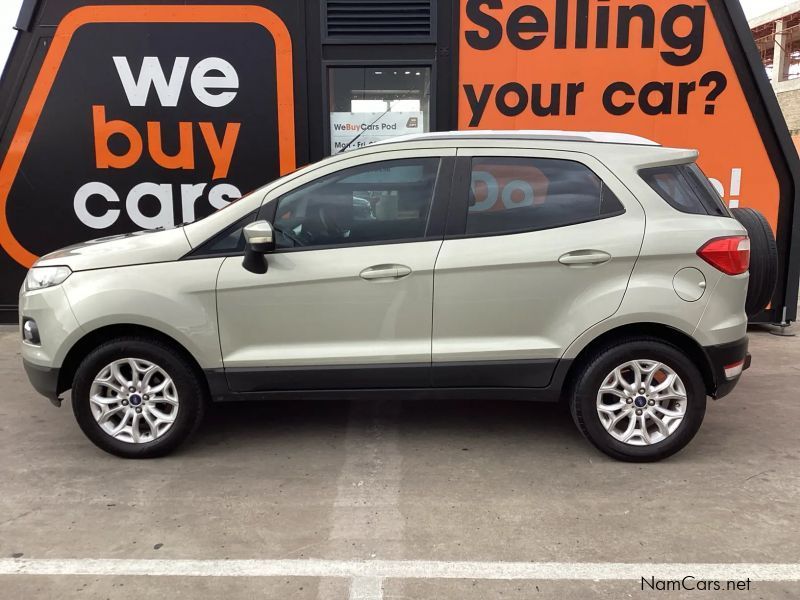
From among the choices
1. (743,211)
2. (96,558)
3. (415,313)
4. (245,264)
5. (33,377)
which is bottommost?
(96,558)

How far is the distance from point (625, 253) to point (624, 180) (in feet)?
1.39

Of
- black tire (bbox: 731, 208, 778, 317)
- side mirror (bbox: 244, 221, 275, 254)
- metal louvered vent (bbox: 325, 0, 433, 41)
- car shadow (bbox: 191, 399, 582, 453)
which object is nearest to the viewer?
side mirror (bbox: 244, 221, 275, 254)

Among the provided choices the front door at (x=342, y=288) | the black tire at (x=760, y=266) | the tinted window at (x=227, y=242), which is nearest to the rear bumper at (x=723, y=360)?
the black tire at (x=760, y=266)

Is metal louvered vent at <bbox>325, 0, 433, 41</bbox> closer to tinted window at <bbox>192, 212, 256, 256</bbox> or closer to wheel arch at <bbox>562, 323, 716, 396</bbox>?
tinted window at <bbox>192, 212, 256, 256</bbox>

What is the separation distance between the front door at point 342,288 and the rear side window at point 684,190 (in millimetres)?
1187

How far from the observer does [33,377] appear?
3.78 m

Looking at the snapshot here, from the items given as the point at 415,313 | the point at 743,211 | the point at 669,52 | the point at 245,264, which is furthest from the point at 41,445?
the point at 669,52

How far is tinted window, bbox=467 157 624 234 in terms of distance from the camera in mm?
3633

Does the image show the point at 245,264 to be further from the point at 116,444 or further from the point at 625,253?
the point at 625,253

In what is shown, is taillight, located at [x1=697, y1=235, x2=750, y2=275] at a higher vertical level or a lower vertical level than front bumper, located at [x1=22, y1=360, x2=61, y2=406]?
higher

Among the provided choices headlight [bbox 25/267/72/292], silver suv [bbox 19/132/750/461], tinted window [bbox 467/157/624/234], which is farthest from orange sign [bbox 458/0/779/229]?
headlight [bbox 25/267/72/292]

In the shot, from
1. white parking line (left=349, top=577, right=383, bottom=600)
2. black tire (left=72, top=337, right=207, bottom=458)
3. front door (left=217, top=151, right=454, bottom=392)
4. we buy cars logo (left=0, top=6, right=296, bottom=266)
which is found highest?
we buy cars logo (left=0, top=6, right=296, bottom=266)

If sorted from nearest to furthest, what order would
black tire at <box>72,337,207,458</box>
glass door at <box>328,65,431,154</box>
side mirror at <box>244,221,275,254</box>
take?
side mirror at <box>244,221,275,254</box> → black tire at <box>72,337,207,458</box> → glass door at <box>328,65,431,154</box>

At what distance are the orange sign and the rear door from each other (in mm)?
3362
